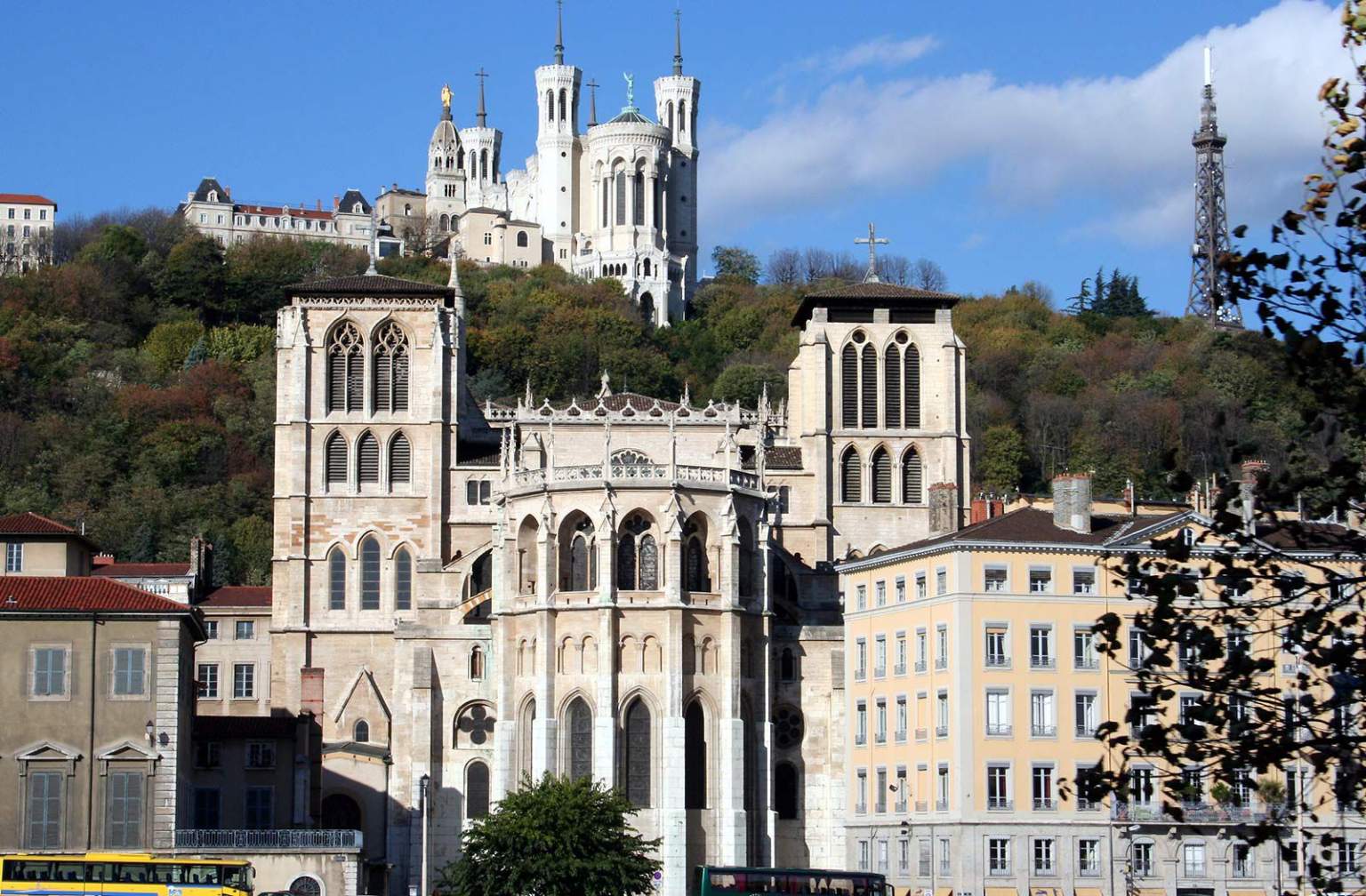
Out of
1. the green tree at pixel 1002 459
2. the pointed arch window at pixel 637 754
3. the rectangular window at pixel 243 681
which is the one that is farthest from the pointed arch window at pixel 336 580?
the green tree at pixel 1002 459

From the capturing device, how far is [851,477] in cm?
10356

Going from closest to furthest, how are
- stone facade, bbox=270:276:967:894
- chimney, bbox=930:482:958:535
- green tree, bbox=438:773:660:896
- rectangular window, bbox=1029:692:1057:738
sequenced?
green tree, bbox=438:773:660:896 → rectangular window, bbox=1029:692:1057:738 → stone facade, bbox=270:276:967:894 → chimney, bbox=930:482:958:535

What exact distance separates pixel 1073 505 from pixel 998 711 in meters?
7.53

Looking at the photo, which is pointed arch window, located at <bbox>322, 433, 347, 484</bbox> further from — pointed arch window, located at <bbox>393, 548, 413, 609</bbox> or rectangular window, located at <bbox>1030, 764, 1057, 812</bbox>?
rectangular window, located at <bbox>1030, 764, 1057, 812</bbox>

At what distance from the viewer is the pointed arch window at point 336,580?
100125 mm

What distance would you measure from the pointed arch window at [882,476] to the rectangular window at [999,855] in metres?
30.7

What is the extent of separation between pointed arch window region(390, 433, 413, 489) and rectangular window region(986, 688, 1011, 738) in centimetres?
3386

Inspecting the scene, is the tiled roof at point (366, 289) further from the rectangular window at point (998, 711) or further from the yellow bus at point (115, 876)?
the yellow bus at point (115, 876)

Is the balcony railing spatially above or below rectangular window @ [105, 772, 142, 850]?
below

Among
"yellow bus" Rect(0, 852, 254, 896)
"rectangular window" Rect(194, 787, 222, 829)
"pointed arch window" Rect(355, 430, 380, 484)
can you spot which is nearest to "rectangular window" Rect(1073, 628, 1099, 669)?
"yellow bus" Rect(0, 852, 254, 896)

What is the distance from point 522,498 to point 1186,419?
67994mm

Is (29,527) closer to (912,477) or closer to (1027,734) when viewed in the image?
(1027,734)

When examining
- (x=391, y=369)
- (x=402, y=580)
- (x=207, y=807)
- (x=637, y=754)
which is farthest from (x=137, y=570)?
(x=637, y=754)

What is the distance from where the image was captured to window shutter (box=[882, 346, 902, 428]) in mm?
104625
